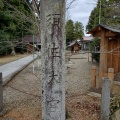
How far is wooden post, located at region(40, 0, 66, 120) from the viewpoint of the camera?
5.11 feet

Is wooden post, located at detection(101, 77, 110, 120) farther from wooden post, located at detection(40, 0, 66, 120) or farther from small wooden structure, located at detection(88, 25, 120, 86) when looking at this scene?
small wooden structure, located at detection(88, 25, 120, 86)

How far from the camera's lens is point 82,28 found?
40719 mm

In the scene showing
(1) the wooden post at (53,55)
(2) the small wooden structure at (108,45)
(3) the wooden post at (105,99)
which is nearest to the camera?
(1) the wooden post at (53,55)

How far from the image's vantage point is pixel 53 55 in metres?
1.59

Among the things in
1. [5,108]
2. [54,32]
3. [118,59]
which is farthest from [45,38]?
[118,59]

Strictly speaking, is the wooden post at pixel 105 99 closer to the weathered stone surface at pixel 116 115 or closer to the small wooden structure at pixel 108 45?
the weathered stone surface at pixel 116 115

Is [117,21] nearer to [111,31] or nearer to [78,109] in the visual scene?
[111,31]

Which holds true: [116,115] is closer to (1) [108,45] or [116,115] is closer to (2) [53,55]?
(2) [53,55]

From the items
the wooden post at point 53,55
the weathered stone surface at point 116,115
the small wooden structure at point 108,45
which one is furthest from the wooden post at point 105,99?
the small wooden structure at point 108,45

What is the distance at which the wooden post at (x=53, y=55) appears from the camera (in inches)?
61.3

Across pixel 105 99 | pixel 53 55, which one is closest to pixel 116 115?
pixel 105 99

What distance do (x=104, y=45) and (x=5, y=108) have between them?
464 cm

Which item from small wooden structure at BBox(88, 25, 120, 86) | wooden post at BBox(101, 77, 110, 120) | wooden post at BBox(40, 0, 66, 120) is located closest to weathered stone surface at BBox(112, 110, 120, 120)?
wooden post at BBox(101, 77, 110, 120)

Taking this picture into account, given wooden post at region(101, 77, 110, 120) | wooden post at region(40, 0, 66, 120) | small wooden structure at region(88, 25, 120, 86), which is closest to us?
wooden post at region(40, 0, 66, 120)
